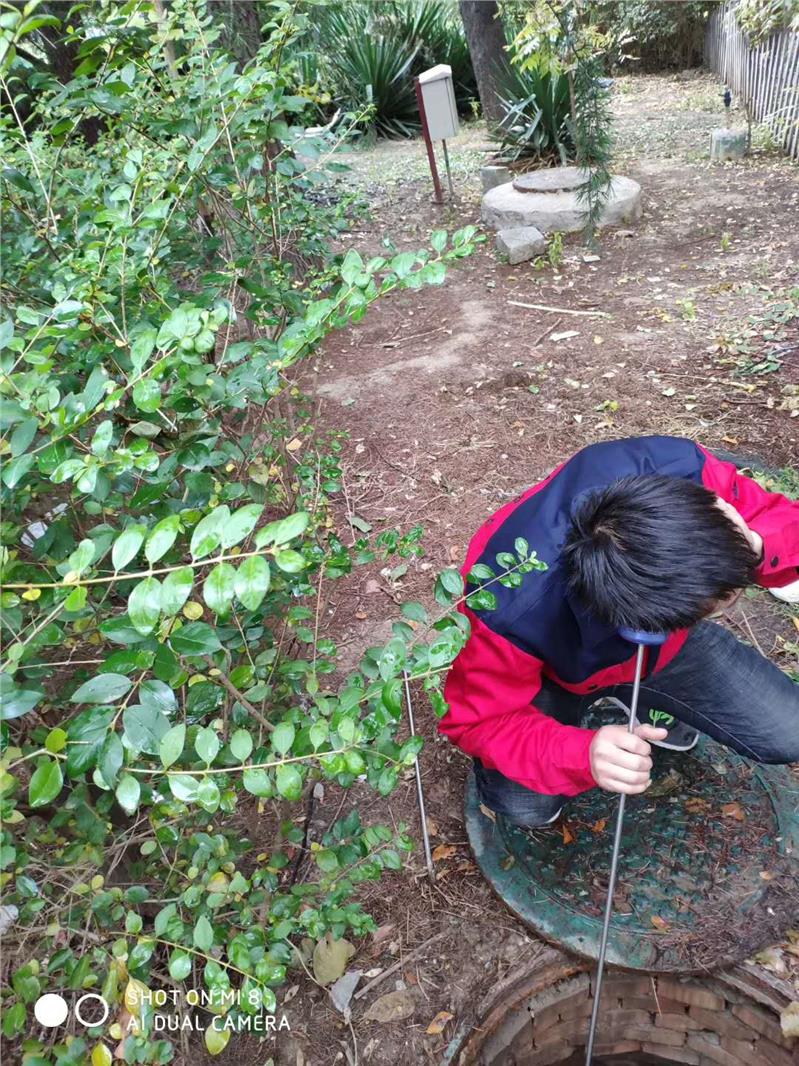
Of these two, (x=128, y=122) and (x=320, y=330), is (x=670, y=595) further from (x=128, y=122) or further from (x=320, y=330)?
(x=128, y=122)

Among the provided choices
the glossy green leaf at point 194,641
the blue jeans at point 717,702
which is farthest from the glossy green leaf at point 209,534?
the blue jeans at point 717,702

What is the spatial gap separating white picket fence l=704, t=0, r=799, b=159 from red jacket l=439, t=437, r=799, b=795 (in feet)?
13.7

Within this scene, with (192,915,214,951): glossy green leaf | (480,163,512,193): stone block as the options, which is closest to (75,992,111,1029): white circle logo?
(192,915,214,951): glossy green leaf

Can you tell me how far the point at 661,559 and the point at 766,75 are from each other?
735 cm

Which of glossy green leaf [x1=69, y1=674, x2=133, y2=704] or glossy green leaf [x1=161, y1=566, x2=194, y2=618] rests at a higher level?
glossy green leaf [x1=161, y1=566, x2=194, y2=618]

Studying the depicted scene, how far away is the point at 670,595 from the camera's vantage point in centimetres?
111

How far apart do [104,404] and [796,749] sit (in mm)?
1607

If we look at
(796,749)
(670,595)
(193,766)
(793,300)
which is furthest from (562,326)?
(193,766)

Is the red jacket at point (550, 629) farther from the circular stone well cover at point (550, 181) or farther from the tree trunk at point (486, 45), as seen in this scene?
the tree trunk at point (486, 45)

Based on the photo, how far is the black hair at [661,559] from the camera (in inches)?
43.8

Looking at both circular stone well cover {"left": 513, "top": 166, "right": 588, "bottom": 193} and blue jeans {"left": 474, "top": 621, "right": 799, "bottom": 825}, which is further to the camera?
circular stone well cover {"left": 513, "top": 166, "right": 588, "bottom": 193}

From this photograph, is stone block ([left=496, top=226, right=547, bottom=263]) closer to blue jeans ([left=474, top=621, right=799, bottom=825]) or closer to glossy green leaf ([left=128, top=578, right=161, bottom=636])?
blue jeans ([left=474, top=621, right=799, bottom=825])

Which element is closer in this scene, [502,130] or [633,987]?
[633,987]

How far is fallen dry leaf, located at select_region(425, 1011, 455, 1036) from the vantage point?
147 cm
